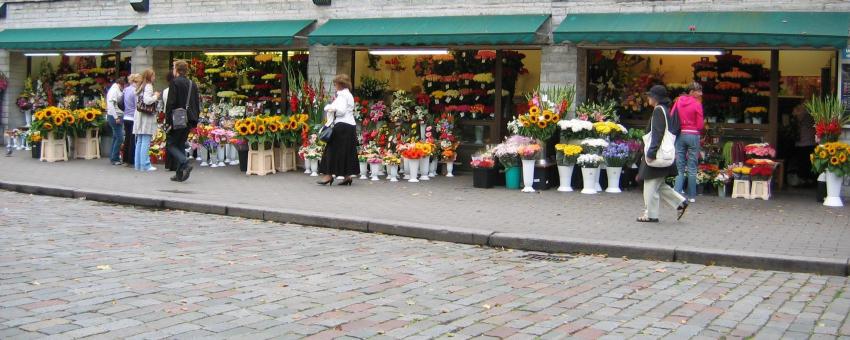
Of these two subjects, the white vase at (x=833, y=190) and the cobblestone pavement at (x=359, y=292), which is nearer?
the cobblestone pavement at (x=359, y=292)

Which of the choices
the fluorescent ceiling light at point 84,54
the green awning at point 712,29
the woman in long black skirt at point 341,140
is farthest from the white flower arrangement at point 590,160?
the fluorescent ceiling light at point 84,54

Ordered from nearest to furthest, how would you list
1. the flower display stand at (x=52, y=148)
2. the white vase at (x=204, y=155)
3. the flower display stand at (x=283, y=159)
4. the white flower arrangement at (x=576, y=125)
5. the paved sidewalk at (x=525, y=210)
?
the paved sidewalk at (x=525, y=210) < the white flower arrangement at (x=576, y=125) < the flower display stand at (x=283, y=159) < the white vase at (x=204, y=155) < the flower display stand at (x=52, y=148)

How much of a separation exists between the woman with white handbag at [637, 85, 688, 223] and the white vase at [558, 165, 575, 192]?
3.46 meters

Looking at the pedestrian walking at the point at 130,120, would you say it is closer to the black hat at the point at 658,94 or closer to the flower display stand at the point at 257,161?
the flower display stand at the point at 257,161

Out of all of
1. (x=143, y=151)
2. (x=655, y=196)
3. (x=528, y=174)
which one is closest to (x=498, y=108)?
(x=528, y=174)

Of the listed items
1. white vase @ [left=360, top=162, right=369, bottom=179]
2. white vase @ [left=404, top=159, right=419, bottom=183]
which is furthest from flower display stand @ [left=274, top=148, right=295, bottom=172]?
white vase @ [left=404, top=159, right=419, bottom=183]

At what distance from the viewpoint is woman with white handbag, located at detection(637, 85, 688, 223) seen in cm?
1072

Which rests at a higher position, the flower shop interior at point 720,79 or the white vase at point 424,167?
the flower shop interior at point 720,79

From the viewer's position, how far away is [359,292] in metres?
7.09

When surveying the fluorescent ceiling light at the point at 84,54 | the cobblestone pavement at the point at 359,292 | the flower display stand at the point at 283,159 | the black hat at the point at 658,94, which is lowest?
the cobblestone pavement at the point at 359,292

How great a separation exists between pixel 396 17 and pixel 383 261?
9.15 metres

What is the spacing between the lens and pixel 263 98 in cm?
1942

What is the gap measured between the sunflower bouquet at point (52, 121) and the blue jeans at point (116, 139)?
32.0 inches

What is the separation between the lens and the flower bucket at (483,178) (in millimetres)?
14812
